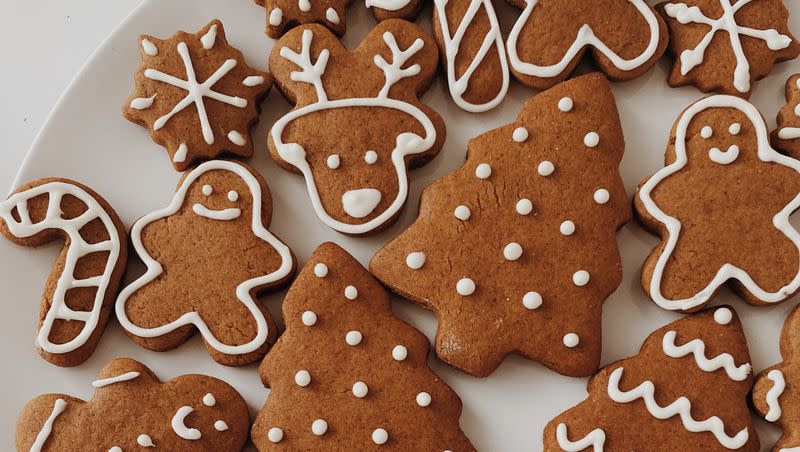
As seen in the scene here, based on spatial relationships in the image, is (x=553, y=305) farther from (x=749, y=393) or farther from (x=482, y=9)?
(x=482, y=9)

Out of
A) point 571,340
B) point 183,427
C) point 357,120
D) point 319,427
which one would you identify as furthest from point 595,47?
point 183,427

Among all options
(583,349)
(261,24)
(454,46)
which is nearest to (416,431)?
(583,349)

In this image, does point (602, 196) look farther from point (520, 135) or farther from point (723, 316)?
point (723, 316)

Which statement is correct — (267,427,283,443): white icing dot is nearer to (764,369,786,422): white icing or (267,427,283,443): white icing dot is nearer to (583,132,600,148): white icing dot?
(583,132,600,148): white icing dot

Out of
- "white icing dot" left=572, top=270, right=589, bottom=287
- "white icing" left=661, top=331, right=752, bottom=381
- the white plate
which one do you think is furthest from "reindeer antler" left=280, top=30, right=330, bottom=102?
"white icing" left=661, top=331, right=752, bottom=381

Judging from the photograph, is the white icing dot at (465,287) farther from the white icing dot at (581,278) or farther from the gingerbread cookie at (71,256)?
the gingerbread cookie at (71,256)

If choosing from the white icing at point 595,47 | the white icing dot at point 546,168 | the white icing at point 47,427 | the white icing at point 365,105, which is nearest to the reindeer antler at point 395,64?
the white icing at point 365,105
